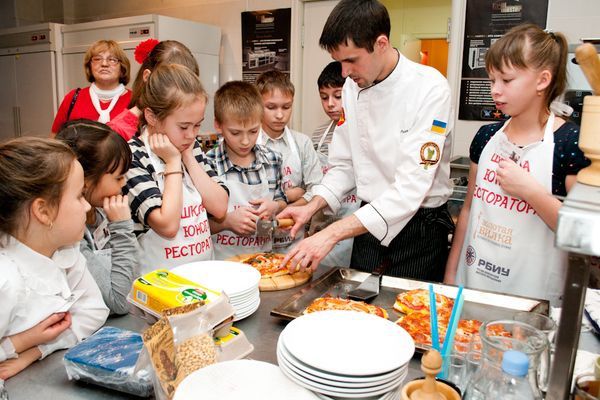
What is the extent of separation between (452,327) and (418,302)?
21.5 inches

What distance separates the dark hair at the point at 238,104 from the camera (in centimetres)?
205

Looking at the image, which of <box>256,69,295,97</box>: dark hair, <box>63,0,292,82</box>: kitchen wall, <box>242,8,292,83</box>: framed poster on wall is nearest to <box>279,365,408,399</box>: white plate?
<box>256,69,295,97</box>: dark hair

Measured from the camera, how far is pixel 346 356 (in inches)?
35.2

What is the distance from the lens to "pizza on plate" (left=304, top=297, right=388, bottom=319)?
4.22 feet

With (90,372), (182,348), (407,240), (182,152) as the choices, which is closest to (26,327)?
(90,372)

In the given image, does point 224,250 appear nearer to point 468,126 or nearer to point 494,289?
point 494,289

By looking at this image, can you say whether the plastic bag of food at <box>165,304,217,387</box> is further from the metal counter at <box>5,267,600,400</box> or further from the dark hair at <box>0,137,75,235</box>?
the dark hair at <box>0,137,75,235</box>

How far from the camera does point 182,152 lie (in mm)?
1784

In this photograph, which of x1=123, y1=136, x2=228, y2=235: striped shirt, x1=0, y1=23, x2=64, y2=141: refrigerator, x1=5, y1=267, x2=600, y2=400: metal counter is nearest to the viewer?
x1=5, y1=267, x2=600, y2=400: metal counter

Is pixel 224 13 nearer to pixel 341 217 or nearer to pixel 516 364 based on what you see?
pixel 341 217

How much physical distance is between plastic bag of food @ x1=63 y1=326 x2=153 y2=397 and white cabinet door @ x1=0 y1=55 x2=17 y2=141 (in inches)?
204

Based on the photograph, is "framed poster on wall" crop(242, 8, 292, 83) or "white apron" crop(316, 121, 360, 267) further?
"framed poster on wall" crop(242, 8, 292, 83)

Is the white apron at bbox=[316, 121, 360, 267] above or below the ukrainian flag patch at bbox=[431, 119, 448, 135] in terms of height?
below

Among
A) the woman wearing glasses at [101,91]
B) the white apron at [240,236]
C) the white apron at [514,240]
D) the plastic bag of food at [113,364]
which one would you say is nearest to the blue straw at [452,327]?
the plastic bag of food at [113,364]
